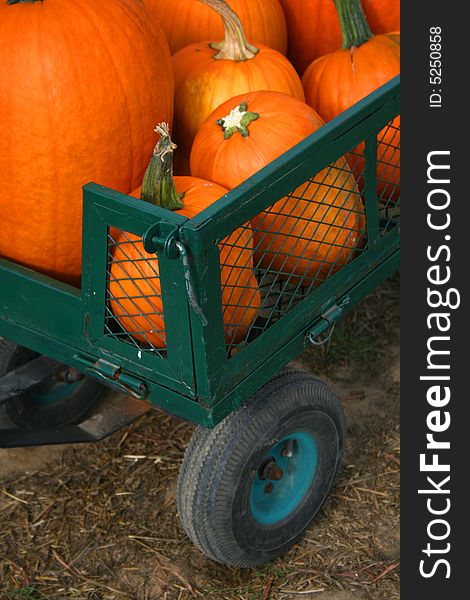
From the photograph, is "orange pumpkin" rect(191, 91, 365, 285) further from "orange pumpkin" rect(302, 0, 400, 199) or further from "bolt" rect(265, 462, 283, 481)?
"bolt" rect(265, 462, 283, 481)

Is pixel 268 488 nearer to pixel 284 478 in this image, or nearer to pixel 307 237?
pixel 284 478

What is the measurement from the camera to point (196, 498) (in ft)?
7.45

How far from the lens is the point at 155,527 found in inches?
109

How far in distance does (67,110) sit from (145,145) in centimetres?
23

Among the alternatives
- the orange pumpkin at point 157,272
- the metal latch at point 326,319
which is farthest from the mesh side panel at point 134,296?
the metal latch at point 326,319

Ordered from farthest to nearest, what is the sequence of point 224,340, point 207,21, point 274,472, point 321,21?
point 321,21 → point 207,21 → point 274,472 → point 224,340

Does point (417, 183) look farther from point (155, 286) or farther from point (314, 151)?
point (155, 286)

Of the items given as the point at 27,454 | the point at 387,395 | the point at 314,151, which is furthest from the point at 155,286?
the point at 387,395

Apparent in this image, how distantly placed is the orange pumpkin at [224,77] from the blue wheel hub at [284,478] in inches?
32.5

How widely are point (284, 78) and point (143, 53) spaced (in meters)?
0.47

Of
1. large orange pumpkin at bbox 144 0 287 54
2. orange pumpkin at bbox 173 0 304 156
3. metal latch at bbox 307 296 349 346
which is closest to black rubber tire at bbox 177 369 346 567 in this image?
metal latch at bbox 307 296 349 346

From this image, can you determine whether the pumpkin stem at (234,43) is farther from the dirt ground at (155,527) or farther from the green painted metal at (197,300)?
the dirt ground at (155,527)

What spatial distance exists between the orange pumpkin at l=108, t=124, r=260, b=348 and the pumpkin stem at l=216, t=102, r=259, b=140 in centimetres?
16

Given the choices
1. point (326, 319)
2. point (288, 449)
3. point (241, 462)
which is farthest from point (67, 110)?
point (288, 449)
